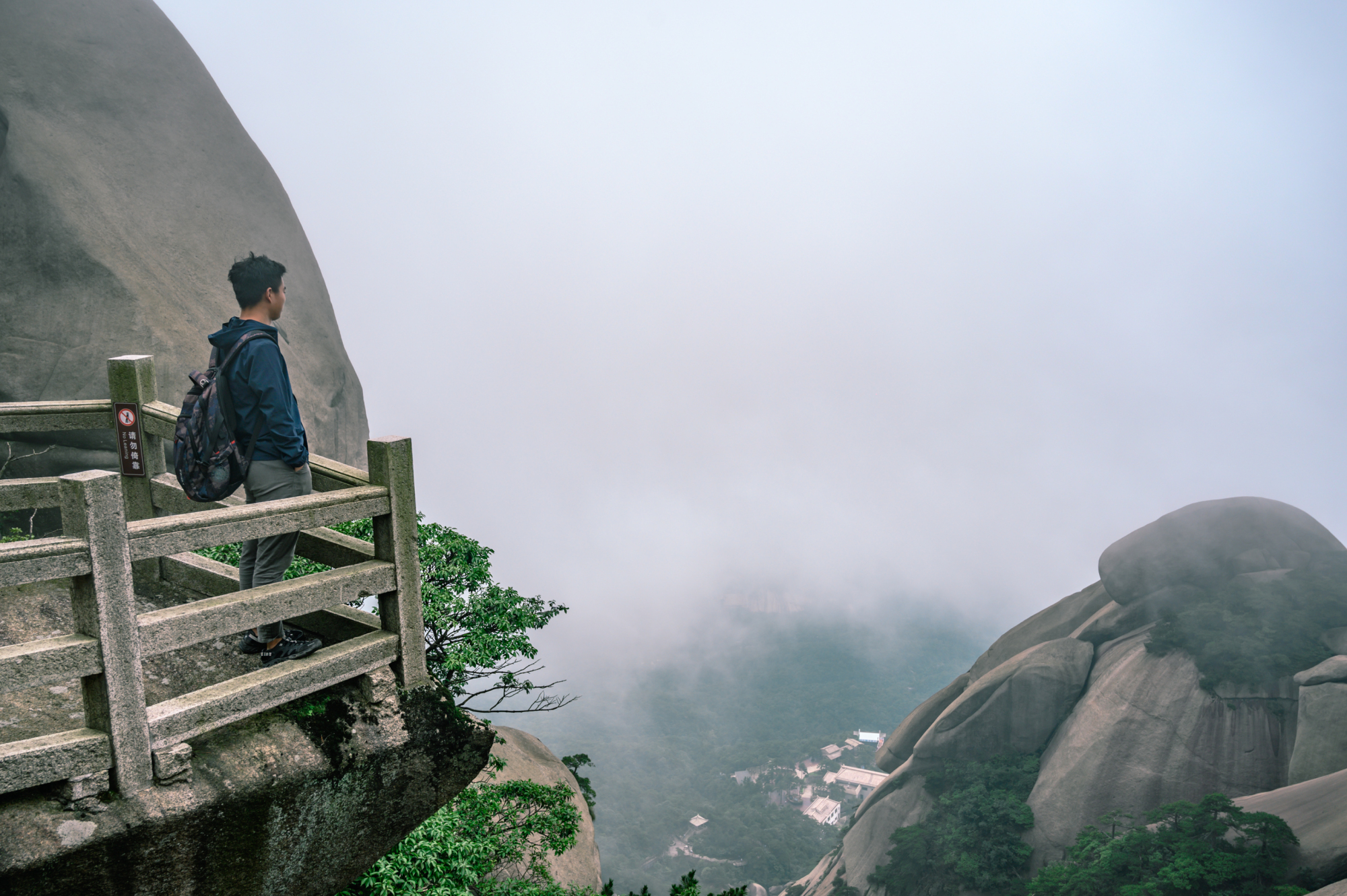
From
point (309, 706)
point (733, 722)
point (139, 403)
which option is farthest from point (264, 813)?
point (733, 722)

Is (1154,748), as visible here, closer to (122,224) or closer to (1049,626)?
(1049,626)

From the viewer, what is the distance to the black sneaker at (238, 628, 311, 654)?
365 cm

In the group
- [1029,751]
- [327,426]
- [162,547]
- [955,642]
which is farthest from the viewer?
[955,642]

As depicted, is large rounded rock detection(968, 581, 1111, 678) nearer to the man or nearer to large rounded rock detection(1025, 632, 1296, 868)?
large rounded rock detection(1025, 632, 1296, 868)

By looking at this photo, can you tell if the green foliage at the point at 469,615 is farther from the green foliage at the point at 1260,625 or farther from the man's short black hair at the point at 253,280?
the green foliage at the point at 1260,625

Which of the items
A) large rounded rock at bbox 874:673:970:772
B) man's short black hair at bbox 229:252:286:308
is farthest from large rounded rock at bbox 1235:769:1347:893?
man's short black hair at bbox 229:252:286:308

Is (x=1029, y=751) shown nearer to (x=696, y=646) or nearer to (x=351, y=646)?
(x=351, y=646)

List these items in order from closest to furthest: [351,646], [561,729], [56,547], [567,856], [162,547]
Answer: [56,547], [162,547], [351,646], [567,856], [561,729]

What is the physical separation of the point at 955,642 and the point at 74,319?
108 meters

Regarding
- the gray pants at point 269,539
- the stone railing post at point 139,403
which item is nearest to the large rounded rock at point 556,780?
the stone railing post at point 139,403

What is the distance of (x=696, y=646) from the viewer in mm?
107688

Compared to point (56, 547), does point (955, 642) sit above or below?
below

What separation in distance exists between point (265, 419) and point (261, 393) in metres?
0.12

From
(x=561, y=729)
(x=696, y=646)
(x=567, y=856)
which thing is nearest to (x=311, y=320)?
(x=567, y=856)
